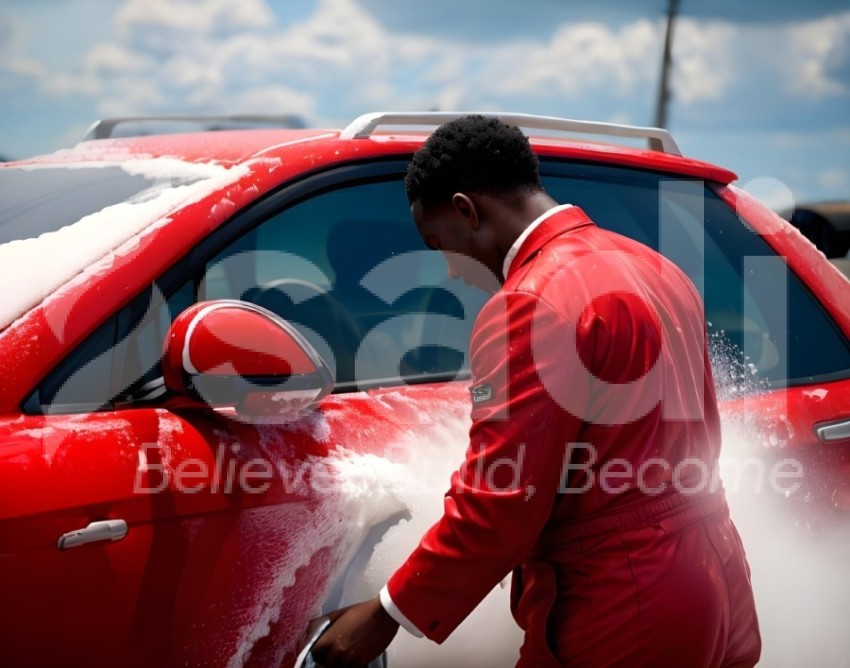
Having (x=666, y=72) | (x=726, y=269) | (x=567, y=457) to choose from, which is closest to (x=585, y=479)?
(x=567, y=457)

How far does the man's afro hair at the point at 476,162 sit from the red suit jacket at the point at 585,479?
0.32ft

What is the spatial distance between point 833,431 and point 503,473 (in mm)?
1350

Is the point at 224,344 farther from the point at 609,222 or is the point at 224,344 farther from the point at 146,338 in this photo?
the point at 609,222

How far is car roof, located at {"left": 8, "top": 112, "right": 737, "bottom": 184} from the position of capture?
238 centimetres

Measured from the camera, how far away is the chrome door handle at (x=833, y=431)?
2.61 metres

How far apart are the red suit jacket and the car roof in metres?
0.81

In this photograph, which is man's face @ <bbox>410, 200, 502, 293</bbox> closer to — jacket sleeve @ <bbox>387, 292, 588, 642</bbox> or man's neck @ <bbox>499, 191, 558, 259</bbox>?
man's neck @ <bbox>499, 191, 558, 259</bbox>

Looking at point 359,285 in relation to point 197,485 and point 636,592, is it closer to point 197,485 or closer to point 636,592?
point 197,485

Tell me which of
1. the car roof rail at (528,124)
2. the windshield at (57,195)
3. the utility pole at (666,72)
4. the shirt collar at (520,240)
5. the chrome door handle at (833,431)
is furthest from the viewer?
the utility pole at (666,72)

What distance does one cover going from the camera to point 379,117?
8.27ft

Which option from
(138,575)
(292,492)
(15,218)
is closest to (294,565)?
(292,492)

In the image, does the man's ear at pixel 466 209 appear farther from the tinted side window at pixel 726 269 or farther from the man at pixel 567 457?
the tinted side window at pixel 726 269

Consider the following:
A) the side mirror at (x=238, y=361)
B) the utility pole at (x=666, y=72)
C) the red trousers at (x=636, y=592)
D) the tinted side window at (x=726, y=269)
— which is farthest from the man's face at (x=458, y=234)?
the utility pole at (x=666, y=72)

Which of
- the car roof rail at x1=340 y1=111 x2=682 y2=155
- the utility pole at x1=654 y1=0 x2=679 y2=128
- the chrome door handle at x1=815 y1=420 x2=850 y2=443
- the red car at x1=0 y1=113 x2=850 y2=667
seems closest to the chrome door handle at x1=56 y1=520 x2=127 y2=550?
the red car at x1=0 y1=113 x2=850 y2=667
